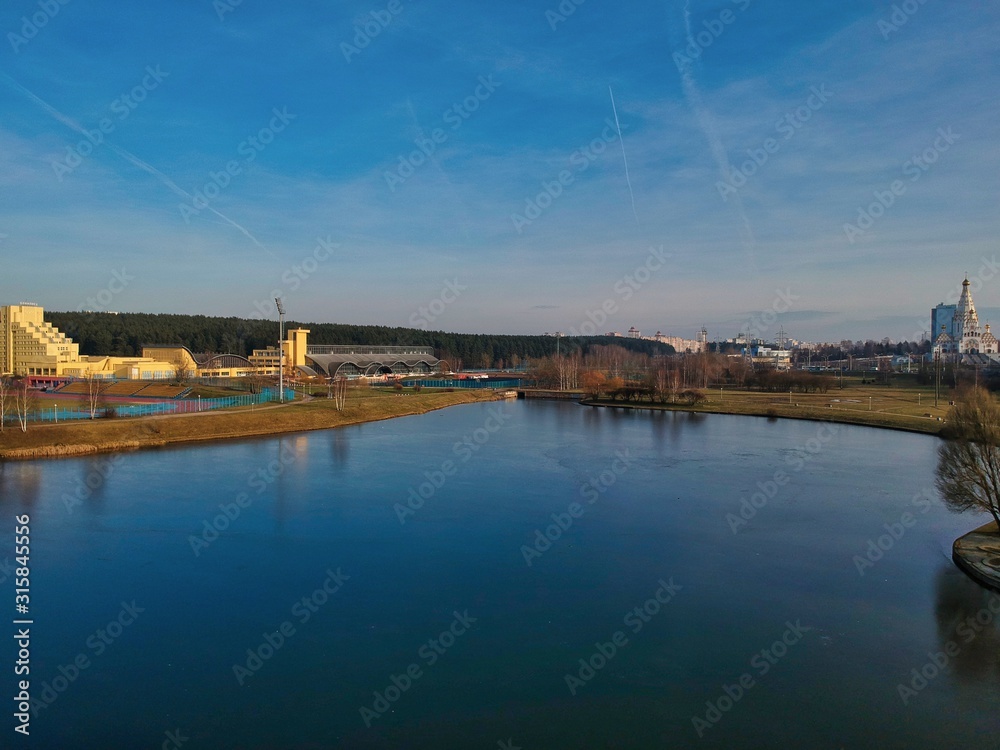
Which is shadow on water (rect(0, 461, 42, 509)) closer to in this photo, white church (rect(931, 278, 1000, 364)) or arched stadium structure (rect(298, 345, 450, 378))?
arched stadium structure (rect(298, 345, 450, 378))

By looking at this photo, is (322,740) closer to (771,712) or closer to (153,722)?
(153,722)

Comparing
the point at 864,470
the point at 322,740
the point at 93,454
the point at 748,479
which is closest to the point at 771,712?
the point at 322,740

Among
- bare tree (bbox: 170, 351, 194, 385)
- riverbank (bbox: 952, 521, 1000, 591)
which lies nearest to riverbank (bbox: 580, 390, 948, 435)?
riverbank (bbox: 952, 521, 1000, 591)

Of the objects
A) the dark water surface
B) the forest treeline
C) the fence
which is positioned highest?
the forest treeline

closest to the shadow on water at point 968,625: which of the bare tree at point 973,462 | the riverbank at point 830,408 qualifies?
the bare tree at point 973,462

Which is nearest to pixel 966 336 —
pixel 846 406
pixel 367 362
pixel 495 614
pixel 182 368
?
pixel 846 406
